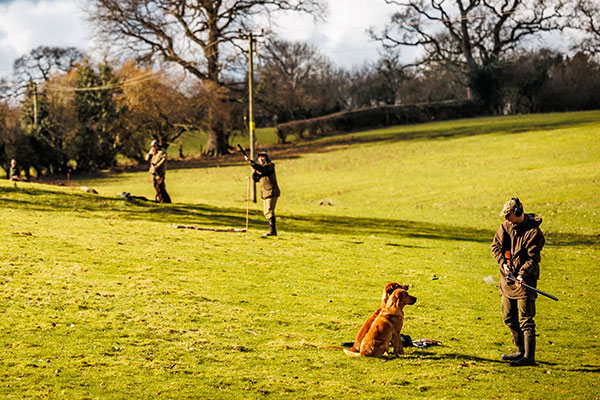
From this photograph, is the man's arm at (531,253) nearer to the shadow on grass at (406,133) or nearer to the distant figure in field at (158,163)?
the distant figure in field at (158,163)

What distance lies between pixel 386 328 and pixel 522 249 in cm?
235

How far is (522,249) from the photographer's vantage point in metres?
9.38

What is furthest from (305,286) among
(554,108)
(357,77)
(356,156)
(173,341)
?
(357,77)

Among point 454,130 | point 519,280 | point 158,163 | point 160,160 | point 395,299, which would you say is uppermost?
point 454,130

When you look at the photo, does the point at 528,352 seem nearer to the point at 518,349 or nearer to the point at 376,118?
the point at 518,349

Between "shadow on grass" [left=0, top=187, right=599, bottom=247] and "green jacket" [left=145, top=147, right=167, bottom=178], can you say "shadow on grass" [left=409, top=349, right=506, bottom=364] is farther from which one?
"green jacket" [left=145, top=147, right=167, bottom=178]

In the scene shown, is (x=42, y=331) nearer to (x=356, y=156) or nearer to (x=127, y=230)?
(x=127, y=230)

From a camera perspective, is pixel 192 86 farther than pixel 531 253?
Yes

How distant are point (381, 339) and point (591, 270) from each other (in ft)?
36.0

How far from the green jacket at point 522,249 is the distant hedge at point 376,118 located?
2533 inches

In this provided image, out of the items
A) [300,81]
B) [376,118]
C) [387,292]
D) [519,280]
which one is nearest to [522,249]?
[519,280]

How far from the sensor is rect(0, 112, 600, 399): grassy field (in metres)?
8.37

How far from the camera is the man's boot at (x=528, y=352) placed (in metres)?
9.37

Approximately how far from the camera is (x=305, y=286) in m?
14.2
